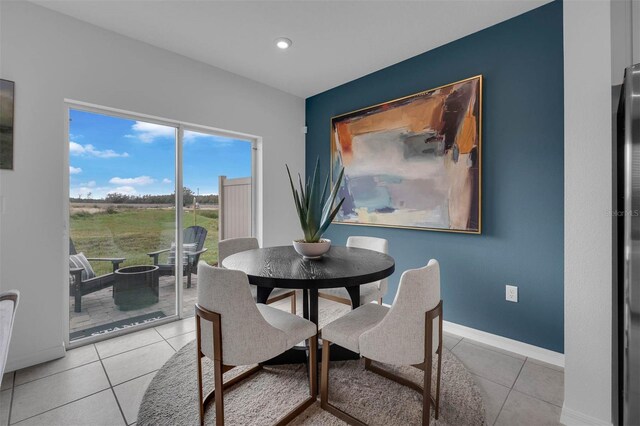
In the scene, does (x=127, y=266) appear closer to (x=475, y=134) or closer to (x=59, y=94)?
(x=59, y=94)

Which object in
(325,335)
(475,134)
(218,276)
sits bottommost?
(325,335)

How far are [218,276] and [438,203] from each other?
205 cm

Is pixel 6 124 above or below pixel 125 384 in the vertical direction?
above

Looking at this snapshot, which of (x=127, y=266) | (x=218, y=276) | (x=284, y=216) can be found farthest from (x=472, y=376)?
(x=127, y=266)

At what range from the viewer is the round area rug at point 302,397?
1.51 meters

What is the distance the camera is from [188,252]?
2963mm

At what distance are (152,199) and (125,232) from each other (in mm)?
375

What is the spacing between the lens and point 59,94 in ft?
7.02

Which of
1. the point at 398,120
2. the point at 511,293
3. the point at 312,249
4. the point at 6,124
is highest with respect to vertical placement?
the point at 398,120

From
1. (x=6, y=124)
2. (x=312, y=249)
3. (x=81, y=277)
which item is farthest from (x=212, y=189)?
(x=312, y=249)

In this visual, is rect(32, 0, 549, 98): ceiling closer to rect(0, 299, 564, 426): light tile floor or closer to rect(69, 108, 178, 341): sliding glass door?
rect(69, 108, 178, 341): sliding glass door

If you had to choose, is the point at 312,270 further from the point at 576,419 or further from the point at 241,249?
the point at 576,419

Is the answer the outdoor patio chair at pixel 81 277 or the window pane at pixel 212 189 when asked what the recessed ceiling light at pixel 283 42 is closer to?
the window pane at pixel 212 189

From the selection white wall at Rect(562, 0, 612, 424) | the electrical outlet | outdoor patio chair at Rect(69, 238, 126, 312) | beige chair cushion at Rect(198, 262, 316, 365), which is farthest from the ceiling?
the electrical outlet
